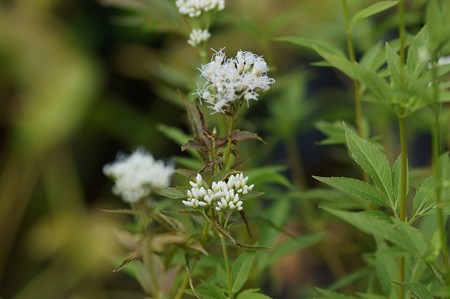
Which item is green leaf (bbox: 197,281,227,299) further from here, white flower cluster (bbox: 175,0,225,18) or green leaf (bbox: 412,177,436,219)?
white flower cluster (bbox: 175,0,225,18)

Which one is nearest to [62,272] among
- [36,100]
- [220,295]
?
[36,100]

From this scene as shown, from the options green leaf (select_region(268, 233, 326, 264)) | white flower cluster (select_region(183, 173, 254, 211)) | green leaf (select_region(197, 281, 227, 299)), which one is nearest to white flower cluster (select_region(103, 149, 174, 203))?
white flower cluster (select_region(183, 173, 254, 211))

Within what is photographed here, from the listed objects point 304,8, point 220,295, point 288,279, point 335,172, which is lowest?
point 288,279

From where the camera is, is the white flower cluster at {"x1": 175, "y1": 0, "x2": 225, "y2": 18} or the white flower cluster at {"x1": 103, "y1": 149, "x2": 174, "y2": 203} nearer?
the white flower cluster at {"x1": 103, "y1": 149, "x2": 174, "y2": 203}

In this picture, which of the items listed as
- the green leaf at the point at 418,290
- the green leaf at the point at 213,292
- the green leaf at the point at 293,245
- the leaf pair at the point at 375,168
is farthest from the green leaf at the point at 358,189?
the green leaf at the point at 293,245

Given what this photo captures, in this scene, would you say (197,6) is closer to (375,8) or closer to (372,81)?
(375,8)

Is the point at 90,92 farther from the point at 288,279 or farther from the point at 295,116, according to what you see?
the point at 295,116
